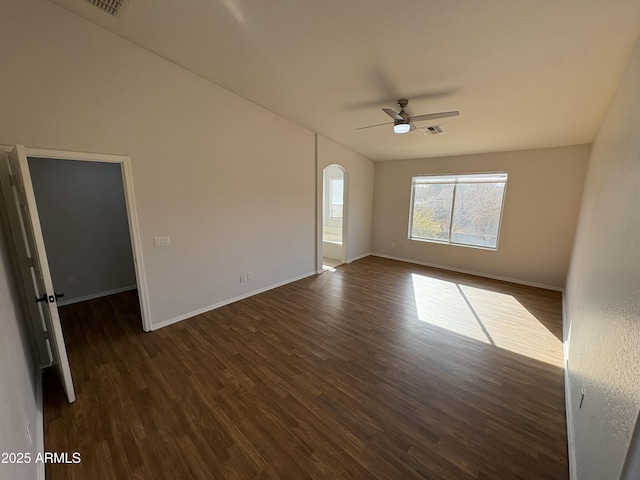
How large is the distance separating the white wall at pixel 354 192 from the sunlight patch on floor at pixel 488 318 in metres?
2.10

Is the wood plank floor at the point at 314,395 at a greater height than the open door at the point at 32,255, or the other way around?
the open door at the point at 32,255

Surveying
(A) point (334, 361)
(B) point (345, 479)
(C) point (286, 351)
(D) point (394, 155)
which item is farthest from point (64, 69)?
(D) point (394, 155)

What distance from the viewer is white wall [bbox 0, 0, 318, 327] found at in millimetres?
2146

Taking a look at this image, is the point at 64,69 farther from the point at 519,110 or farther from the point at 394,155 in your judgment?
the point at 394,155

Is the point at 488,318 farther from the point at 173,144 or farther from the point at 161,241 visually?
the point at 173,144

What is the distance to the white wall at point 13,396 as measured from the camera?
1.06m

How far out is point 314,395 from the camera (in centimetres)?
210

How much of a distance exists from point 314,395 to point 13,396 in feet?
6.02

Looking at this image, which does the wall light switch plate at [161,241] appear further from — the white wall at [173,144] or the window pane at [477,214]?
the window pane at [477,214]

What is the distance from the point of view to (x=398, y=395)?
6.94 feet

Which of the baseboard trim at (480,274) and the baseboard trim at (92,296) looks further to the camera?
the baseboard trim at (480,274)

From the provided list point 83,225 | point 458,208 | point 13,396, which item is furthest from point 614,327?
point 83,225

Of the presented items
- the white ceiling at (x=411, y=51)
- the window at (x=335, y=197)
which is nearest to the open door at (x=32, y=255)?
the white ceiling at (x=411, y=51)

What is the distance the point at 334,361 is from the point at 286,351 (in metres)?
0.54
